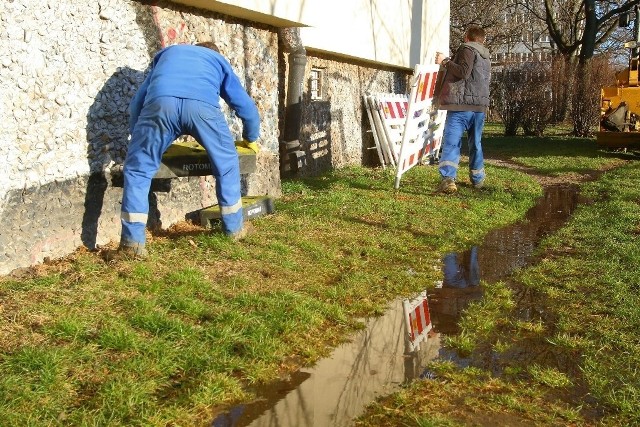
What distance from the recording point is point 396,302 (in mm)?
4762

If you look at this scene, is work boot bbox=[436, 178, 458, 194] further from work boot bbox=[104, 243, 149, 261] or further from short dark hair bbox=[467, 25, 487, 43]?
work boot bbox=[104, 243, 149, 261]

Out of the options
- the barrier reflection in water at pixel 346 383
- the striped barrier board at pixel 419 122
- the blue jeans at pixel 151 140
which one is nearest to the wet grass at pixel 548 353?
the barrier reflection in water at pixel 346 383

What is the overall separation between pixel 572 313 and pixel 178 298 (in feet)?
A: 8.49

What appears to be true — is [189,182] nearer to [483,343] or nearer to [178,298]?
[178,298]

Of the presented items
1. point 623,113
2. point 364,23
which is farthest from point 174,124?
point 623,113

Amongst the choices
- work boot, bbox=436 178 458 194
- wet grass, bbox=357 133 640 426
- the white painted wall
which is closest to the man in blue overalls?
the white painted wall

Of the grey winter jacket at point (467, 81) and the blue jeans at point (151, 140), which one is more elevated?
the grey winter jacket at point (467, 81)

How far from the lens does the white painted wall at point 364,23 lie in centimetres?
734

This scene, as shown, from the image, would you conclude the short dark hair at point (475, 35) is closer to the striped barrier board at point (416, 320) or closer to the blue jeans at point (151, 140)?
the blue jeans at point (151, 140)

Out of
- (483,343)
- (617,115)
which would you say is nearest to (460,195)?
(483,343)

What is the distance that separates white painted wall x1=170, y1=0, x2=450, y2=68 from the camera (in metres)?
7.34

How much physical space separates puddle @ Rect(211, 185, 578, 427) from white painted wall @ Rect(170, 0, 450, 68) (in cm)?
339

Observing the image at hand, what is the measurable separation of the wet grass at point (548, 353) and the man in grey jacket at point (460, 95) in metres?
2.84

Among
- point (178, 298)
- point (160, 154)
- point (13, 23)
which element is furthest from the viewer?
point (160, 154)
